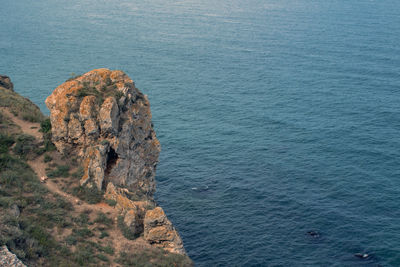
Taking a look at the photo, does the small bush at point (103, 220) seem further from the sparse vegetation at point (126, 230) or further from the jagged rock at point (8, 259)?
the jagged rock at point (8, 259)

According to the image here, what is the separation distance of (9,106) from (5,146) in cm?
1095

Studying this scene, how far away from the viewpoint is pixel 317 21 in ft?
594

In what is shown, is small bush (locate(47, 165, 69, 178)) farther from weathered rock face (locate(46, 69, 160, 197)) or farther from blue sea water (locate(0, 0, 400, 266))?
blue sea water (locate(0, 0, 400, 266))

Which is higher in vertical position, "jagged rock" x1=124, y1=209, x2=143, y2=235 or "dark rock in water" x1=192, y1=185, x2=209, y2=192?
"jagged rock" x1=124, y1=209, x2=143, y2=235

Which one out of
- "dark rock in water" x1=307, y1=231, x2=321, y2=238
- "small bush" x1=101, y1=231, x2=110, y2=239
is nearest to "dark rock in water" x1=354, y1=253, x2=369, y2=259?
"dark rock in water" x1=307, y1=231, x2=321, y2=238

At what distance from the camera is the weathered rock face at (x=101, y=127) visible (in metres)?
41.2

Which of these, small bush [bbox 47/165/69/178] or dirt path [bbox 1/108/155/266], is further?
small bush [bbox 47/165/69/178]

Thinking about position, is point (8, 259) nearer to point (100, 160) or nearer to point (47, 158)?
point (100, 160)

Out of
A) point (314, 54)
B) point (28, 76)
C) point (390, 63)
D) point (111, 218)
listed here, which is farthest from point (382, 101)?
point (28, 76)

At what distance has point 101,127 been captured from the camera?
4141 cm

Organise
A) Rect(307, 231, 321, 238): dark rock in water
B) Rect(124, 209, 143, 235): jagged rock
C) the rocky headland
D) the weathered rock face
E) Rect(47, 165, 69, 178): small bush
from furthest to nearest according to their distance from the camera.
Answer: Rect(307, 231, 321, 238): dark rock in water, the weathered rock face, Rect(47, 165, 69, 178): small bush, Rect(124, 209, 143, 235): jagged rock, the rocky headland

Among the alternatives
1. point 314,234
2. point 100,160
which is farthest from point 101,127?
point 314,234

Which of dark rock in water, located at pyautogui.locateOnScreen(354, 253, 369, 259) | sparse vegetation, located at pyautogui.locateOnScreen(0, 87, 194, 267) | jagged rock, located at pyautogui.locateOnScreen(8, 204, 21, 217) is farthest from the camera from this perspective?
dark rock in water, located at pyautogui.locateOnScreen(354, 253, 369, 259)

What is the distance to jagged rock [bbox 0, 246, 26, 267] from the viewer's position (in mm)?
24188
